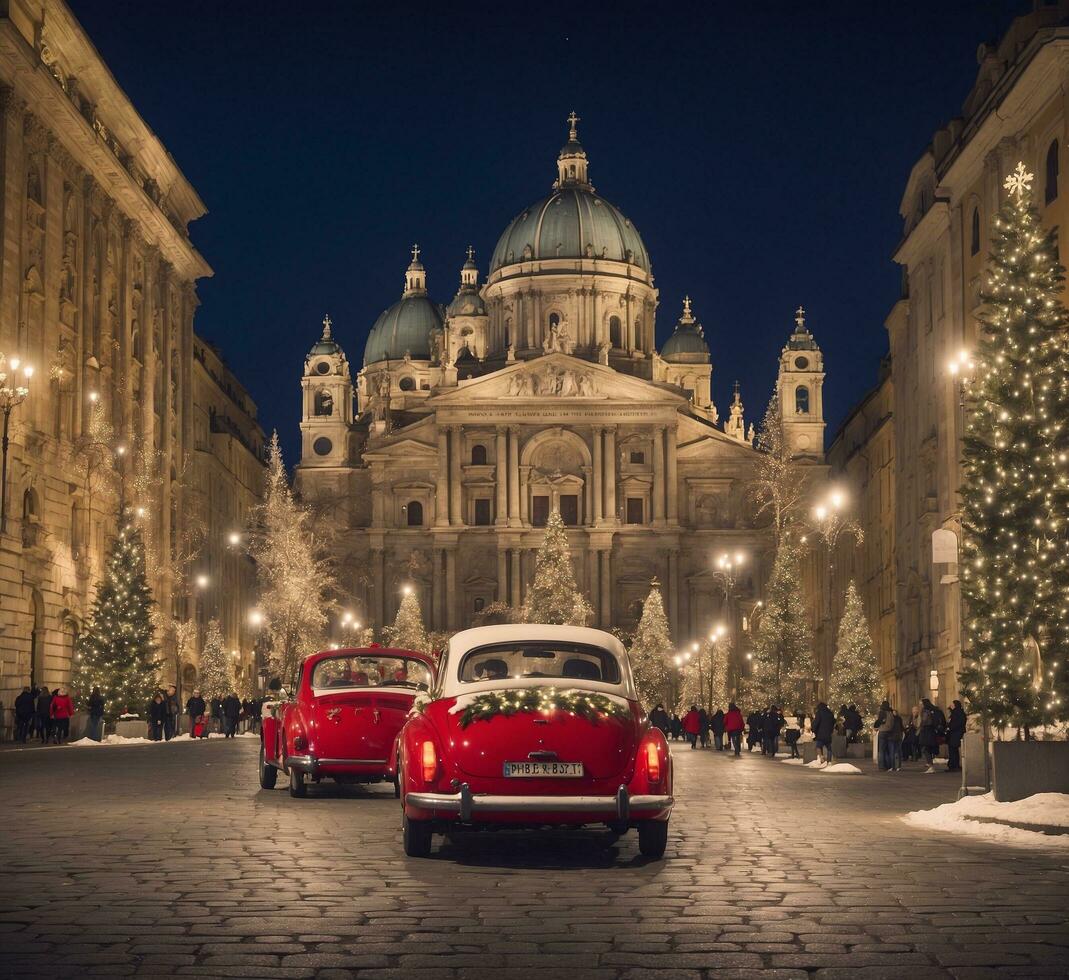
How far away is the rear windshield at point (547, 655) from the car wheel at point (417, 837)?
129 centimetres

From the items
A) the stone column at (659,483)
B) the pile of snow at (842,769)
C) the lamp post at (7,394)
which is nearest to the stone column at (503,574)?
the stone column at (659,483)

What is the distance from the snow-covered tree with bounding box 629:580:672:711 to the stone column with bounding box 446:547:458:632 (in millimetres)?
15354

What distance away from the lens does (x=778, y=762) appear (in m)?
41.5

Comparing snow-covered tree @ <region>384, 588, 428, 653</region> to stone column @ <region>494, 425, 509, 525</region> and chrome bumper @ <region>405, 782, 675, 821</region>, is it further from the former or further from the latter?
chrome bumper @ <region>405, 782, 675, 821</region>

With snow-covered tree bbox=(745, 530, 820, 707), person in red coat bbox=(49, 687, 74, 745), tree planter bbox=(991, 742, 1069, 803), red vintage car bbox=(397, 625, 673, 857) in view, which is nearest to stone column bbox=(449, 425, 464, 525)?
snow-covered tree bbox=(745, 530, 820, 707)

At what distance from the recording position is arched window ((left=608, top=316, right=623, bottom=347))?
12662cm

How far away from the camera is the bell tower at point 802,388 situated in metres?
115

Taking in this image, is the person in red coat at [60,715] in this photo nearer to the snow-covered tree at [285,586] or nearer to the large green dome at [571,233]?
the snow-covered tree at [285,586]

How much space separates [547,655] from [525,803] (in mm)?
1849

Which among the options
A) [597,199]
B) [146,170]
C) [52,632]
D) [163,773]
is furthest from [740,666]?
[163,773]

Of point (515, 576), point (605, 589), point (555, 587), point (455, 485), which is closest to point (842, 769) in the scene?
point (555, 587)

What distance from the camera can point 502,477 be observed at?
10812 centimetres

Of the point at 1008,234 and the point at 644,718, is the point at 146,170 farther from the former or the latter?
the point at 644,718

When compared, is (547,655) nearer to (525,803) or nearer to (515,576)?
(525,803)
